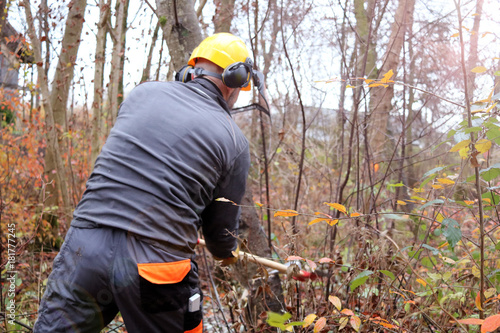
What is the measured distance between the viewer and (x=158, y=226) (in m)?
1.89

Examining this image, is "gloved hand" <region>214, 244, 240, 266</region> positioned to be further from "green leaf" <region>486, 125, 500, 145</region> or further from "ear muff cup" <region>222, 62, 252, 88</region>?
"green leaf" <region>486, 125, 500, 145</region>

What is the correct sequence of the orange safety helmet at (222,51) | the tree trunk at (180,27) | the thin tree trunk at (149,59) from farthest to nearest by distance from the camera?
the thin tree trunk at (149,59) → the tree trunk at (180,27) → the orange safety helmet at (222,51)

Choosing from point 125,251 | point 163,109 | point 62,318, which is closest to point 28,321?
point 62,318

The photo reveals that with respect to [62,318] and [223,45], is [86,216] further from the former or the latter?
[223,45]

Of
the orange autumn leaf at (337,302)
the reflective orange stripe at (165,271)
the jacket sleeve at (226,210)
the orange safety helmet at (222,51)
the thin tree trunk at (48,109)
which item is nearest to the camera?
the reflective orange stripe at (165,271)

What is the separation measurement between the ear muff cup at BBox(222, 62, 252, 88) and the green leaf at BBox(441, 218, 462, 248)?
4.41 ft

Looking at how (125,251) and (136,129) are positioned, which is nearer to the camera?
(125,251)

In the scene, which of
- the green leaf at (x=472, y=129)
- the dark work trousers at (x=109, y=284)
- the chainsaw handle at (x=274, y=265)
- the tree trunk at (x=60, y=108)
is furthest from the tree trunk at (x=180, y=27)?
the tree trunk at (x=60, y=108)

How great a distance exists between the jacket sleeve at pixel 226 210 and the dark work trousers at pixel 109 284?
18.0 inches

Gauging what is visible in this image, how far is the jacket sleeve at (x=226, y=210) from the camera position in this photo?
7.45 feet

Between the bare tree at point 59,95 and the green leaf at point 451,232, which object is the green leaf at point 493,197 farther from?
the bare tree at point 59,95

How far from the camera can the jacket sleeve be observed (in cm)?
227

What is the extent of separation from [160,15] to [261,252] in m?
2.08

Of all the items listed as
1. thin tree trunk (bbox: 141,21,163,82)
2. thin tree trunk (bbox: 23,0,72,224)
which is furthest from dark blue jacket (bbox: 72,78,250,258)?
thin tree trunk (bbox: 141,21,163,82)
